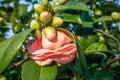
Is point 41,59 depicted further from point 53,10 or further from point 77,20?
point 77,20

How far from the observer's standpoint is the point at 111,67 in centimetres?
177

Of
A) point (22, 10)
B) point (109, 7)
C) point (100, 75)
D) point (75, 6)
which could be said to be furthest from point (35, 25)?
point (22, 10)

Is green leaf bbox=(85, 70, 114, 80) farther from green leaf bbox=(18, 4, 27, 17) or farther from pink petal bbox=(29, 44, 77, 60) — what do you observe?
green leaf bbox=(18, 4, 27, 17)

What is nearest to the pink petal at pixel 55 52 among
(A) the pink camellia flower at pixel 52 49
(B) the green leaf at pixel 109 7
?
(A) the pink camellia flower at pixel 52 49

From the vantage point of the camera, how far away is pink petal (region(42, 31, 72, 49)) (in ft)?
4.38

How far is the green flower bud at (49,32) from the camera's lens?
1298 mm

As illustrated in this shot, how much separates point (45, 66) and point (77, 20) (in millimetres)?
334

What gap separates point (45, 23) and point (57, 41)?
8cm

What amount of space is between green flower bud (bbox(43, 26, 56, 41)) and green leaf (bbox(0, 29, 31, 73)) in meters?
0.07

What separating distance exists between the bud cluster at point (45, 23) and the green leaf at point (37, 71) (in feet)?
0.39

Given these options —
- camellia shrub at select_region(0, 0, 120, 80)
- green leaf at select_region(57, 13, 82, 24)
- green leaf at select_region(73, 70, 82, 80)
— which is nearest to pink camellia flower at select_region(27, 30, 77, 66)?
camellia shrub at select_region(0, 0, 120, 80)

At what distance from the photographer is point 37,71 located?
4.46 feet

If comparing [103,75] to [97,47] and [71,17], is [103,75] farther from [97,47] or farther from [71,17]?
[71,17]

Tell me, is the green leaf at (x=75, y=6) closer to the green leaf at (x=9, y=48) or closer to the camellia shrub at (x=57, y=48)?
the camellia shrub at (x=57, y=48)
